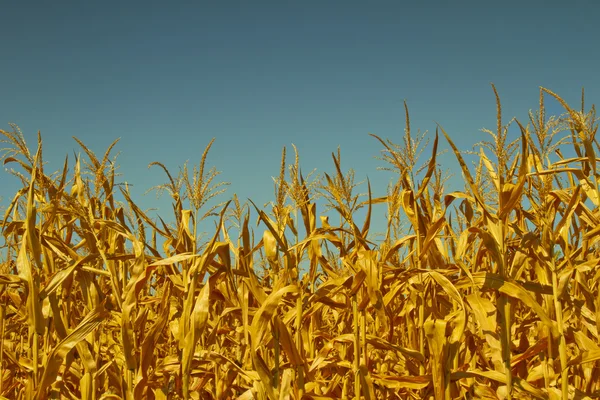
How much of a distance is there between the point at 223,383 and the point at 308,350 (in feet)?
2.04

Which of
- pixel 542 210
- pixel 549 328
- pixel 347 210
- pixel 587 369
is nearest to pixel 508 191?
pixel 542 210

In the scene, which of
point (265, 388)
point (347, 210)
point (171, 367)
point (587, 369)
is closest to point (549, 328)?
point (587, 369)

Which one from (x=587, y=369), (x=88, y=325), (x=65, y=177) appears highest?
(x=65, y=177)

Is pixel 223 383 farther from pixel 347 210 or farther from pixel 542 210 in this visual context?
pixel 542 210

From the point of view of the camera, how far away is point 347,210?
3148 mm

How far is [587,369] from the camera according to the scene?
124 inches

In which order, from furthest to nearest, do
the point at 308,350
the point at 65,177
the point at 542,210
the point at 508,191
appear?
the point at 308,350 < the point at 65,177 < the point at 542,210 < the point at 508,191

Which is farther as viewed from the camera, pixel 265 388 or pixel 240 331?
pixel 240 331

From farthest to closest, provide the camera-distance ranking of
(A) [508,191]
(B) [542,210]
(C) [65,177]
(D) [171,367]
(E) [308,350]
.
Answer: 1. (E) [308,350]
2. (C) [65,177]
3. (D) [171,367]
4. (B) [542,210]
5. (A) [508,191]

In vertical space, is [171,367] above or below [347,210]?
below

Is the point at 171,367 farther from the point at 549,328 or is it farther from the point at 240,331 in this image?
the point at 549,328

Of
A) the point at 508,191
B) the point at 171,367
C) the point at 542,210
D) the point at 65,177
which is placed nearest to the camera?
the point at 508,191

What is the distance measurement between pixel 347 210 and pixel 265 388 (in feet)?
3.78

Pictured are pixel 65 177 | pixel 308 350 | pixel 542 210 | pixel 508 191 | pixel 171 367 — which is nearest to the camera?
pixel 508 191
